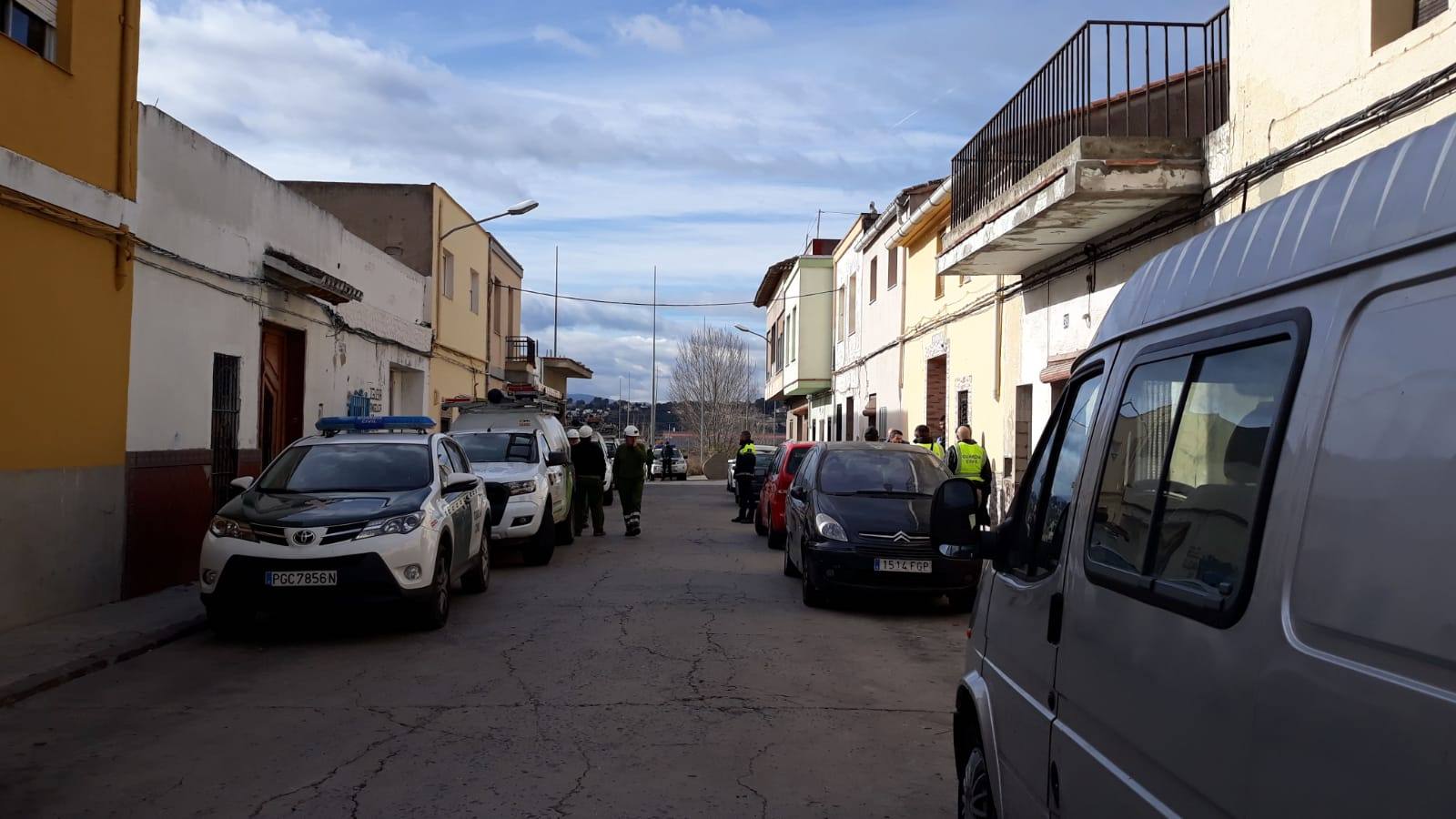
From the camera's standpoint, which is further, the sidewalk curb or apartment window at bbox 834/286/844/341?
apartment window at bbox 834/286/844/341

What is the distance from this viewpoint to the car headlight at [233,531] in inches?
360

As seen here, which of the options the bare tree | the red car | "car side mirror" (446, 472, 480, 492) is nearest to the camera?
"car side mirror" (446, 472, 480, 492)

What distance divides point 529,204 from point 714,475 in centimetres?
2667

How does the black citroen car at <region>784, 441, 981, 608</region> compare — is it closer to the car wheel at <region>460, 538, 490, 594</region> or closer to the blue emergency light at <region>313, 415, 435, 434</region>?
the car wheel at <region>460, 538, 490, 594</region>

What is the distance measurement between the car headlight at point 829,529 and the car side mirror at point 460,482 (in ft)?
10.3

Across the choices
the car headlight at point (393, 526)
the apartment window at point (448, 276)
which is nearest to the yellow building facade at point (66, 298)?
the car headlight at point (393, 526)

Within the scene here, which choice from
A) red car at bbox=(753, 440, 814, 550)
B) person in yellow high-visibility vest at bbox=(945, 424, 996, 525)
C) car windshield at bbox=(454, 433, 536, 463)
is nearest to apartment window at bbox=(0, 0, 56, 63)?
car windshield at bbox=(454, 433, 536, 463)

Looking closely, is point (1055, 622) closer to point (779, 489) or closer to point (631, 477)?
point (779, 489)

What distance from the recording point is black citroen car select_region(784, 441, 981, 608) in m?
10.6

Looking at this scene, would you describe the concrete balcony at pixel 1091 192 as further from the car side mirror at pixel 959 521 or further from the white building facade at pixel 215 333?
the car side mirror at pixel 959 521

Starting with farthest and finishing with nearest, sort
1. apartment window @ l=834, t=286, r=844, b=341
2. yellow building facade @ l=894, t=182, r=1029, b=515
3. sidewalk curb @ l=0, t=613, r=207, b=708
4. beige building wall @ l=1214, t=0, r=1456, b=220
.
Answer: apartment window @ l=834, t=286, r=844, b=341 < yellow building facade @ l=894, t=182, r=1029, b=515 < beige building wall @ l=1214, t=0, r=1456, b=220 < sidewalk curb @ l=0, t=613, r=207, b=708

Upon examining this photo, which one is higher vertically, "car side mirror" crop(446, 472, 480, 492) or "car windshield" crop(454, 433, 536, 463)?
"car windshield" crop(454, 433, 536, 463)

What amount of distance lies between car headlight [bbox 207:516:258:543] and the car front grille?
4.91 m

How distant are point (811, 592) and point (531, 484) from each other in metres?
4.74
